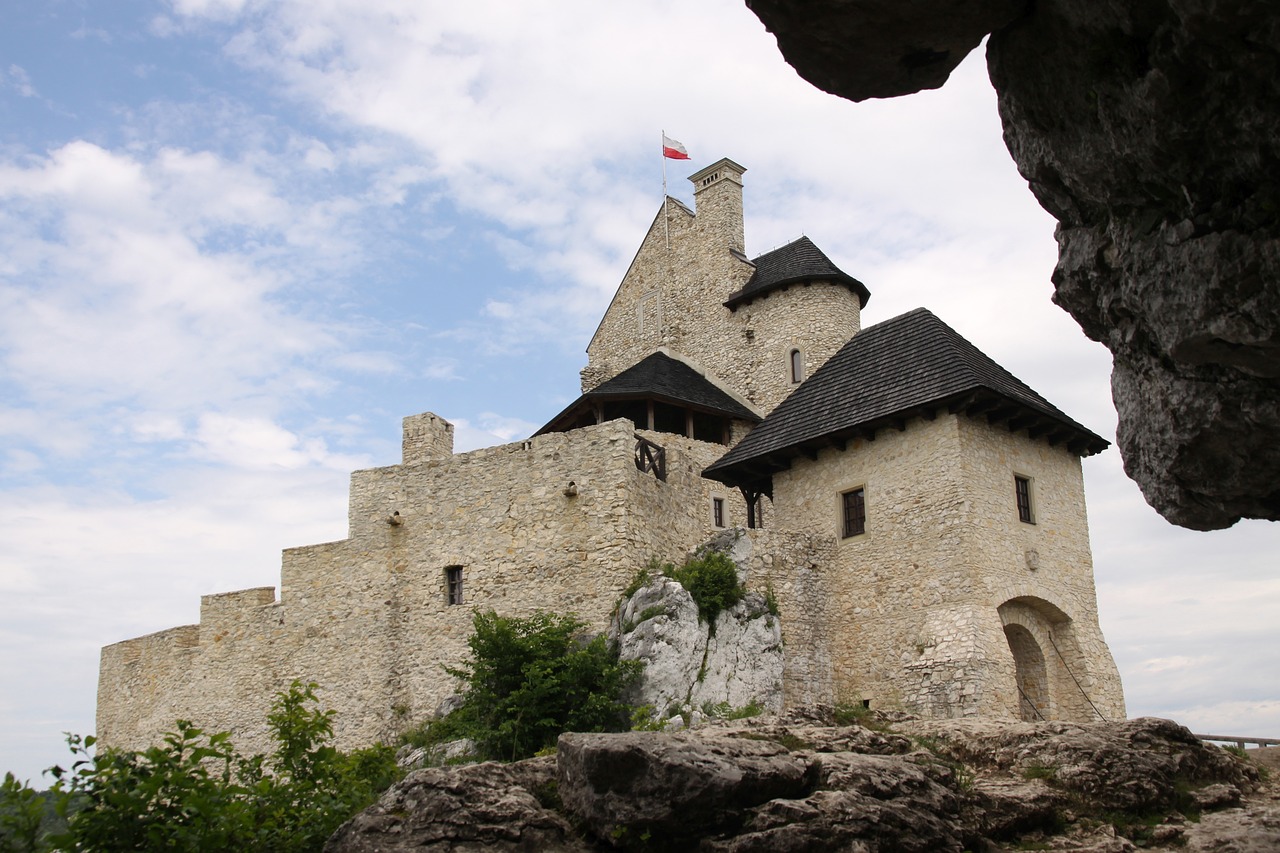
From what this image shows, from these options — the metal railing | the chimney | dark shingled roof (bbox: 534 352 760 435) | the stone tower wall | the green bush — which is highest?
the chimney

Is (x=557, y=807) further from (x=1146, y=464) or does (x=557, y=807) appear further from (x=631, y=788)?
(x=1146, y=464)

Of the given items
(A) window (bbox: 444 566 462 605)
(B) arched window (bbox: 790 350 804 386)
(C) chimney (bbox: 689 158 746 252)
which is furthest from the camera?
(C) chimney (bbox: 689 158 746 252)

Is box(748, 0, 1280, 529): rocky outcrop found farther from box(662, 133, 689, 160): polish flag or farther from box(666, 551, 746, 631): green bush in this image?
box(662, 133, 689, 160): polish flag

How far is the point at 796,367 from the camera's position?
29.7 meters

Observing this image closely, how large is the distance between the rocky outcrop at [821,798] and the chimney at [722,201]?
23239 mm

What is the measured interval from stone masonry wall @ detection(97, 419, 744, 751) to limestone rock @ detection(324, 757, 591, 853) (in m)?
11.8

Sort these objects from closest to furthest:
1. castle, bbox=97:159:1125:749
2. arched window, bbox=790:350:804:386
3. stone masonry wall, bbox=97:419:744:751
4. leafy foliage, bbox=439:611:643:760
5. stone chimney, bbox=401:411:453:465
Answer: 1. leafy foliage, bbox=439:611:643:760
2. castle, bbox=97:159:1125:749
3. stone masonry wall, bbox=97:419:744:751
4. stone chimney, bbox=401:411:453:465
5. arched window, bbox=790:350:804:386

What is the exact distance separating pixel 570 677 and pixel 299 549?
31.7ft

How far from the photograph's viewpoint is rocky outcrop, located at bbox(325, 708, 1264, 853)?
923 centimetres

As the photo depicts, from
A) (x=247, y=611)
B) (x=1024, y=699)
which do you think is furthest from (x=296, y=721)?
(x=247, y=611)

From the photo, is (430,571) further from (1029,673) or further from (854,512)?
(1029,673)

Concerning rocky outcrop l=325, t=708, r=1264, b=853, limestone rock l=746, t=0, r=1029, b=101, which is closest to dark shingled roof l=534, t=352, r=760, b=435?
rocky outcrop l=325, t=708, r=1264, b=853

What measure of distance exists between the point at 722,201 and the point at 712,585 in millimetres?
16601

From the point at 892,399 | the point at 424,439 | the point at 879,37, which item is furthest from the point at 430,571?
the point at 879,37
